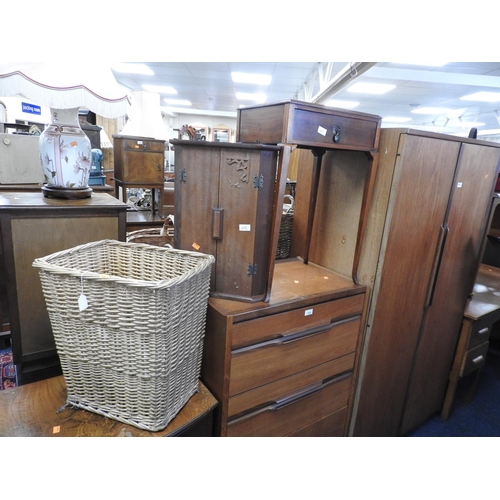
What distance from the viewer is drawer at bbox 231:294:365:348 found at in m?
1.19

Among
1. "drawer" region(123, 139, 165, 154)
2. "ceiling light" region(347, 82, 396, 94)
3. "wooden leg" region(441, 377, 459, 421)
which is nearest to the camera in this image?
"wooden leg" region(441, 377, 459, 421)

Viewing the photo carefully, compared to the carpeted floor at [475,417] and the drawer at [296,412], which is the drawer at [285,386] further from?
the carpeted floor at [475,417]

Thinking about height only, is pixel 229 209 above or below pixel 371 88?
below

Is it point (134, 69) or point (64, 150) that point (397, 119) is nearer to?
point (134, 69)

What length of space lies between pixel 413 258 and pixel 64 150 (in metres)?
1.58

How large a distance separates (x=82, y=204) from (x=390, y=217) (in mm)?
1251

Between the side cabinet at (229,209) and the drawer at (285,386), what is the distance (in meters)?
0.36

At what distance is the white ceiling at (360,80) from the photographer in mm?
4727

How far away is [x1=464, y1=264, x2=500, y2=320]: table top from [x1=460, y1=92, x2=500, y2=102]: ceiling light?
4.51 metres

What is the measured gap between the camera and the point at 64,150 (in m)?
1.33

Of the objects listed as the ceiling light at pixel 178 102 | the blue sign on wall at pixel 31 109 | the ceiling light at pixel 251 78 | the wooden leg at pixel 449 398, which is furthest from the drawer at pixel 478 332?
the ceiling light at pixel 178 102

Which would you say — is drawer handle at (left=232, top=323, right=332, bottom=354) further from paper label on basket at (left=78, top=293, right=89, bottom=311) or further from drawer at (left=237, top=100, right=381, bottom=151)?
drawer at (left=237, top=100, right=381, bottom=151)

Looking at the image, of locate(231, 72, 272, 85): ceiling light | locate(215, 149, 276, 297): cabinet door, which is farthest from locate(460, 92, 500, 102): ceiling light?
locate(215, 149, 276, 297): cabinet door

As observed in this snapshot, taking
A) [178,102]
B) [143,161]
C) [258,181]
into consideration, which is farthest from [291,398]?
[178,102]
